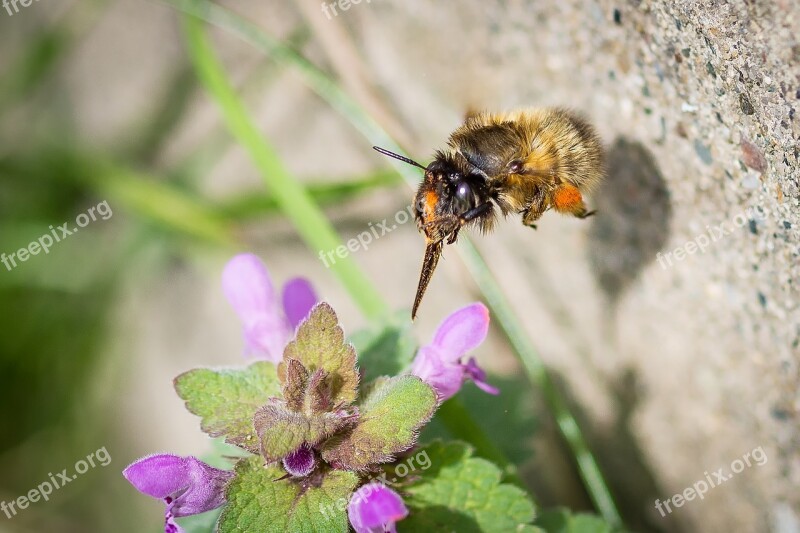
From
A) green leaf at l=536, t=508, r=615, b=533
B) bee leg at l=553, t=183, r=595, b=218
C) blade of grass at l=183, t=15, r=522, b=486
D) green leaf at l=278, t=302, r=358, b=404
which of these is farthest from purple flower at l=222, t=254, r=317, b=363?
green leaf at l=536, t=508, r=615, b=533

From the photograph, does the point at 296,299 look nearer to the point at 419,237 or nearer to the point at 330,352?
the point at 330,352

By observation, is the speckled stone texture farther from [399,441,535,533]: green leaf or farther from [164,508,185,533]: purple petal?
[164,508,185,533]: purple petal

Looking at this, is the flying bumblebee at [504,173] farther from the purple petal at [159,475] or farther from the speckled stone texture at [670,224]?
the purple petal at [159,475]

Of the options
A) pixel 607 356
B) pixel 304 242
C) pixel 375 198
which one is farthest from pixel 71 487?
pixel 607 356

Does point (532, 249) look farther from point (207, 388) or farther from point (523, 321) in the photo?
point (207, 388)

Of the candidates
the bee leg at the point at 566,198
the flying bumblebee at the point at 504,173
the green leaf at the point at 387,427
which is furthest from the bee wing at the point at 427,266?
the bee leg at the point at 566,198

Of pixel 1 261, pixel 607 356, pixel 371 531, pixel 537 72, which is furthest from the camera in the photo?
pixel 1 261
